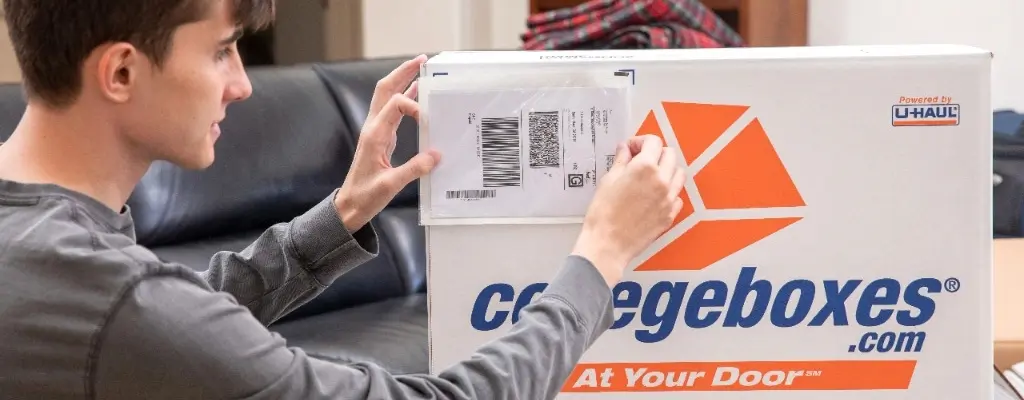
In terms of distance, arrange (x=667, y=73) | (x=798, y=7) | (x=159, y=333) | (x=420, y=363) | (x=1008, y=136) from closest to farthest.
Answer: (x=159, y=333)
(x=667, y=73)
(x=420, y=363)
(x=1008, y=136)
(x=798, y=7)

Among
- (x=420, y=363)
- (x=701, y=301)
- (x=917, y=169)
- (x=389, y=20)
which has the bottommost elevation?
(x=420, y=363)

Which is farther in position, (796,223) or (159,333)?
(796,223)

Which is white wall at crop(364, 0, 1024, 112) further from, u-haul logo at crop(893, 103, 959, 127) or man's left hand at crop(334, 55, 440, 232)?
man's left hand at crop(334, 55, 440, 232)

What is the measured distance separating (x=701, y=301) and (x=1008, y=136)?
147 cm

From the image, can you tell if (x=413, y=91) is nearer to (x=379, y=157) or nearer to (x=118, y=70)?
(x=379, y=157)

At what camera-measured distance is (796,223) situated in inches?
36.0

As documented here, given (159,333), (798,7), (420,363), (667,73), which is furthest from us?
(798,7)

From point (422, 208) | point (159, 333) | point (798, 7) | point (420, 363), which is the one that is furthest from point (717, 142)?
point (798, 7)

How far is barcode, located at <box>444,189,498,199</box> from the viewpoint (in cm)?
91

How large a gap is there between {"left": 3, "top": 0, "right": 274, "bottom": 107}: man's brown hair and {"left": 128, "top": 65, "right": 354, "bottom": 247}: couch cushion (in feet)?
4.14

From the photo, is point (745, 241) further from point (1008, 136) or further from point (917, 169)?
point (1008, 136)

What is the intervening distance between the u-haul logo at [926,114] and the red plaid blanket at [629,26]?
4.81 ft

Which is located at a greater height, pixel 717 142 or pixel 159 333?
pixel 717 142

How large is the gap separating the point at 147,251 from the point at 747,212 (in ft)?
1.53
